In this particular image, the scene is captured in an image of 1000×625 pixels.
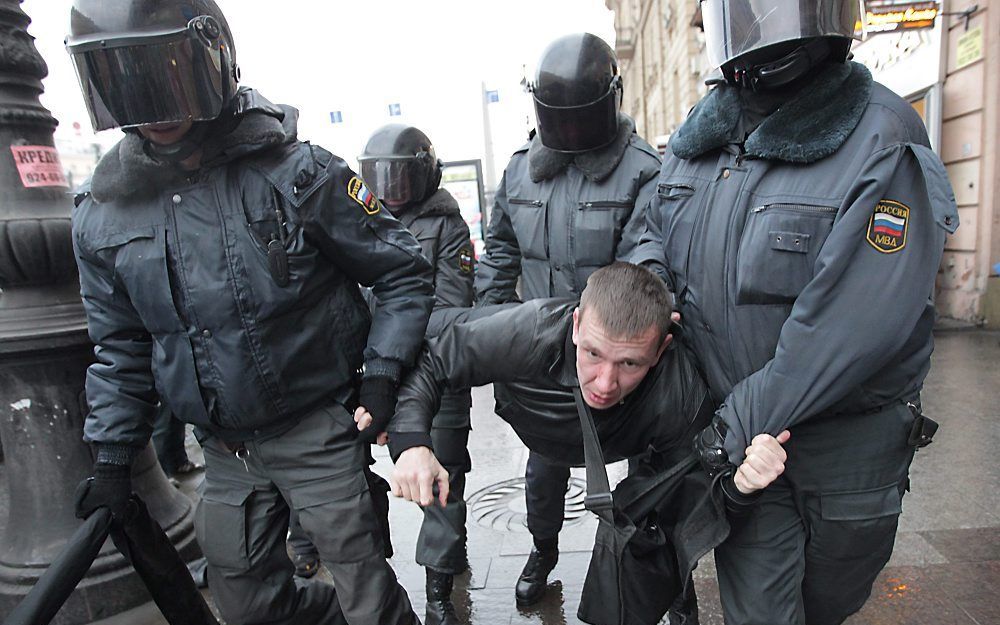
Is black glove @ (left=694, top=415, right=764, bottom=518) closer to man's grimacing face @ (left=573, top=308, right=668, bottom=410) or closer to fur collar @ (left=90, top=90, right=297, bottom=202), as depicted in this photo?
man's grimacing face @ (left=573, top=308, right=668, bottom=410)

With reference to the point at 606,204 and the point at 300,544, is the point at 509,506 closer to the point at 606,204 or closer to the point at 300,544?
the point at 300,544

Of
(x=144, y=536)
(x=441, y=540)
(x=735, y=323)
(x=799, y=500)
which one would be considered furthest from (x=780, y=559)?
(x=144, y=536)

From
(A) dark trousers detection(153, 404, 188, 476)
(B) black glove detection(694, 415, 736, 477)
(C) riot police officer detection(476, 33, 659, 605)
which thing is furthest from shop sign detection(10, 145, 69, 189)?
(B) black glove detection(694, 415, 736, 477)

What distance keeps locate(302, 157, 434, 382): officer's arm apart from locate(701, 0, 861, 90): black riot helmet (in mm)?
1066

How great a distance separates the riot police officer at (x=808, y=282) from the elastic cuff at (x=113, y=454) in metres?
1.76

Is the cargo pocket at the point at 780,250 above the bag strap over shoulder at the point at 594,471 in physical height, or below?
above

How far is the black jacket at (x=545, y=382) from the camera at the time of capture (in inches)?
74.7

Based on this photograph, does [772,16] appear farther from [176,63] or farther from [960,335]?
[960,335]

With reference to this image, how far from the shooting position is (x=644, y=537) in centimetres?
186

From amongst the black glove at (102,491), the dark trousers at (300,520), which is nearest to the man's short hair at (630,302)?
the dark trousers at (300,520)

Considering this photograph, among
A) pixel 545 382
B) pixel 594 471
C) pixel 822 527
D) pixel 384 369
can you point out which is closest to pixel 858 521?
pixel 822 527

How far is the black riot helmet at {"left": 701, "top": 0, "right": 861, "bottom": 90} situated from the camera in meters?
1.59

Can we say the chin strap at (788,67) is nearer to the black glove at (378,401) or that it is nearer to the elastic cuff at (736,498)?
the elastic cuff at (736,498)

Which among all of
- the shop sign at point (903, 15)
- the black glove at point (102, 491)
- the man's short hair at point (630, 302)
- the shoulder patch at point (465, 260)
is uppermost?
the shop sign at point (903, 15)
